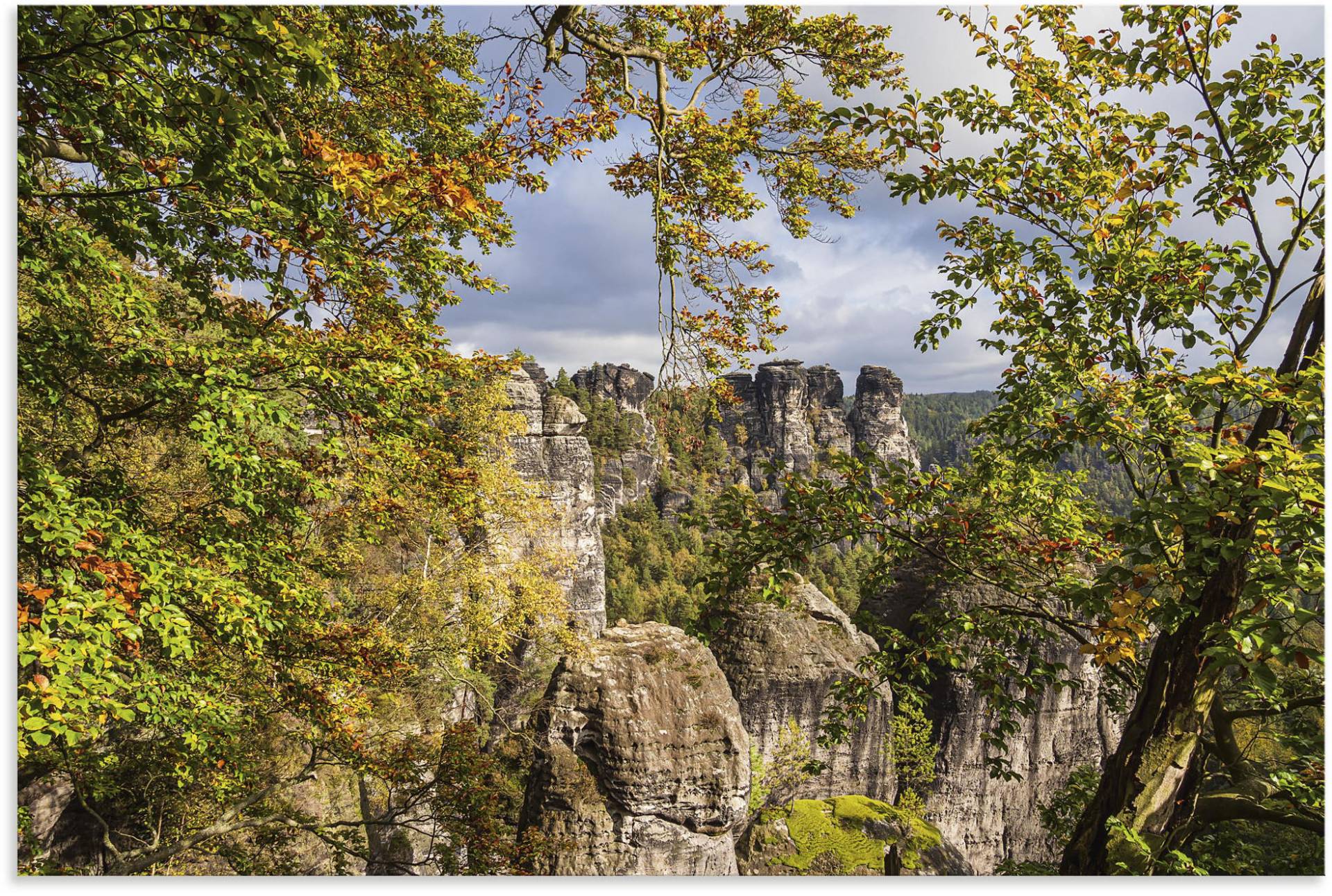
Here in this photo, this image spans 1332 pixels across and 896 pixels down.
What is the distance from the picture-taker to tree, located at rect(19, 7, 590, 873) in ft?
11.1

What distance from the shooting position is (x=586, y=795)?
9.02m

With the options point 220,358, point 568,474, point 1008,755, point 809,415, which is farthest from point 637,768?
point 809,415

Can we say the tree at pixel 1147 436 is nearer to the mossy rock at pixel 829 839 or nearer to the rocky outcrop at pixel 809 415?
the mossy rock at pixel 829 839

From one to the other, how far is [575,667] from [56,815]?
832 centimetres

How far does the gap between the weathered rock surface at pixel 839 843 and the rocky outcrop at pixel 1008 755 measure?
5.63 m

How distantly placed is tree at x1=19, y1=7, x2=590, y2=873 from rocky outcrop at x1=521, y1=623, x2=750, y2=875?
2.42 m

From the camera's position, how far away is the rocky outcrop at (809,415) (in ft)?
323

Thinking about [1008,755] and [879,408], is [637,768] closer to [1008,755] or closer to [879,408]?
[1008,755]

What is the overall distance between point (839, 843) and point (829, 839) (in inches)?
7.6

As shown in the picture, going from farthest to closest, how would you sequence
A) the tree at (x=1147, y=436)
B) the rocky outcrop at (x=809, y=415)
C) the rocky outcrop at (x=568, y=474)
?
the rocky outcrop at (x=809, y=415)
the rocky outcrop at (x=568, y=474)
the tree at (x=1147, y=436)

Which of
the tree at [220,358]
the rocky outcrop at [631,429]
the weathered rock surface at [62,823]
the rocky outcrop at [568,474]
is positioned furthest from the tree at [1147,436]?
the rocky outcrop at [631,429]


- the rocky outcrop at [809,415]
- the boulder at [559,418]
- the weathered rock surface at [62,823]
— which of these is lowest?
the weathered rock surface at [62,823]

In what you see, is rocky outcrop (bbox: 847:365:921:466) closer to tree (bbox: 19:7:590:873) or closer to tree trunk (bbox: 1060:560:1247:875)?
tree (bbox: 19:7:590:873)

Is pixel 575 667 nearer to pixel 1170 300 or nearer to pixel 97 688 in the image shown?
pixel 97 688
